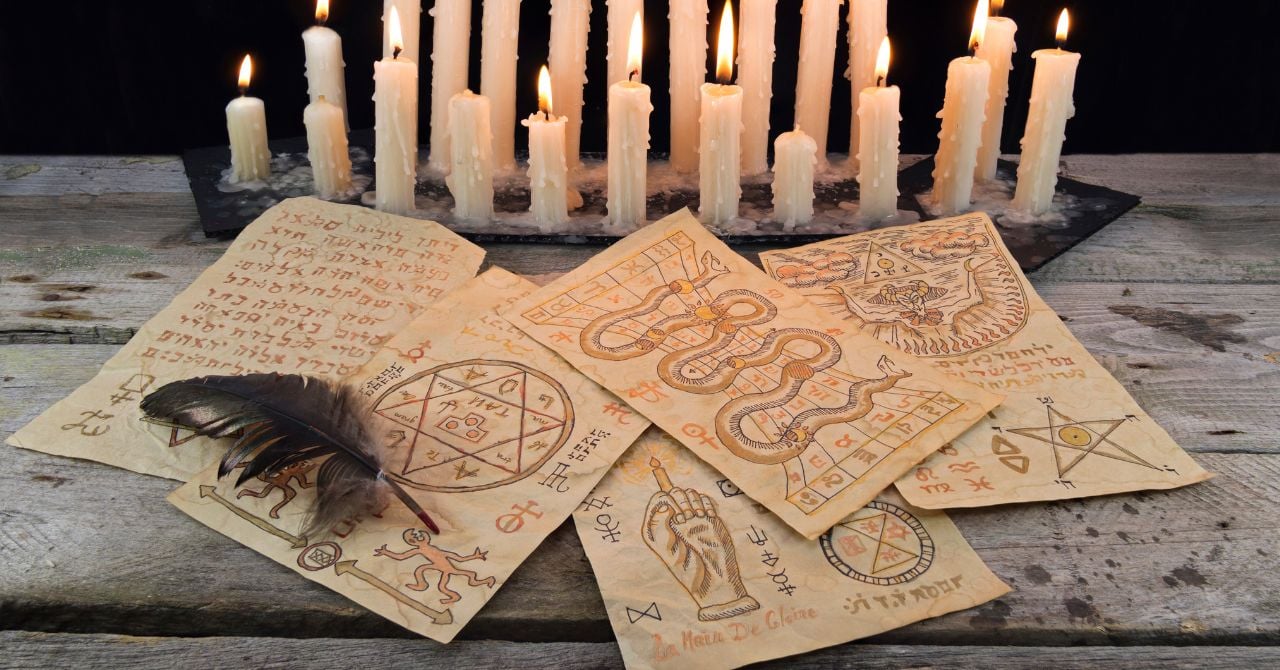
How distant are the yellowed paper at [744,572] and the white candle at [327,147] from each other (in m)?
0.63

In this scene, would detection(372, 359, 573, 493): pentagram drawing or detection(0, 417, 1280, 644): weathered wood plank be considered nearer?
detection(0, 417, 1280, 644): weathered wood plank

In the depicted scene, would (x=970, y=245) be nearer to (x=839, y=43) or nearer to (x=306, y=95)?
(x=839, y=43)

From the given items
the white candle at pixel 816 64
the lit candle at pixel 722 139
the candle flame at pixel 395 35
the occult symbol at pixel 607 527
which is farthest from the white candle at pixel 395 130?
the occult symbol at pixel 607 527

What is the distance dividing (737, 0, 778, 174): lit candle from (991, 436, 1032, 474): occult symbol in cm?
60

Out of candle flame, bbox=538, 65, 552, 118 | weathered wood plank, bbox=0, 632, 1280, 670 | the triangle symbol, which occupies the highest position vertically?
candle flame, bbox=538, 65, 552, 118

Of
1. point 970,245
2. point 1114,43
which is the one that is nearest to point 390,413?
point 970,245

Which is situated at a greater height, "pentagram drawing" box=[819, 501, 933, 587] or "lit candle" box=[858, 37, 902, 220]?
"lit candle" box=[858, 37, 902, 220]

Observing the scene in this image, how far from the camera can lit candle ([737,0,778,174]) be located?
129 cm

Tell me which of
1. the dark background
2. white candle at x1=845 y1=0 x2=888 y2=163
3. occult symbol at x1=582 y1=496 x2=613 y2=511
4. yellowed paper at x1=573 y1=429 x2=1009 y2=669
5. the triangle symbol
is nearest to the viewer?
yellowed paper at x1=573 y1=429 x2=1009 y2=669

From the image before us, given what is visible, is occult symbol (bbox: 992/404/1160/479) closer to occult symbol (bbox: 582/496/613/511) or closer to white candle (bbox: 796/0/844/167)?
occult symbol (bbox: 582/496/613/511)

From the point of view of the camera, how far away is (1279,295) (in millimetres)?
1160

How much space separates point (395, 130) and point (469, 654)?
2.27ft

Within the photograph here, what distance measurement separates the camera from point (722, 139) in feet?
3.92

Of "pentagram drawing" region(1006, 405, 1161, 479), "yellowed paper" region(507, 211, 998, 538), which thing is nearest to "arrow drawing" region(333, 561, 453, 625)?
"yellowed paper" region(507, 211, 998, 538)
